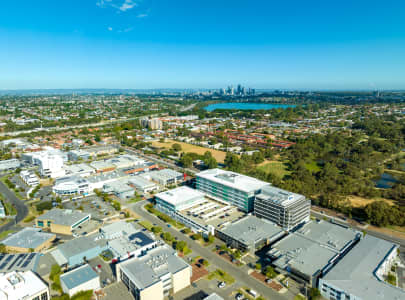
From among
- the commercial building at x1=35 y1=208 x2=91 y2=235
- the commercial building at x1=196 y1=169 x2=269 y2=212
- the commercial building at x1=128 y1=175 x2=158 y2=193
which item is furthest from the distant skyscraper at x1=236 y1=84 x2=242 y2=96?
the commercial building at x1=35 y1=208 x2=91 y2=235

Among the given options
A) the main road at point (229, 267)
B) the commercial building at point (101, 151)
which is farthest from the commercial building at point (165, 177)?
the commercial building at point (101, 151)

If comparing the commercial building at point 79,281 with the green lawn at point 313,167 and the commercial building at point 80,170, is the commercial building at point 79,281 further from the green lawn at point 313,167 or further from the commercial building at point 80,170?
the green lawn at point 313,167

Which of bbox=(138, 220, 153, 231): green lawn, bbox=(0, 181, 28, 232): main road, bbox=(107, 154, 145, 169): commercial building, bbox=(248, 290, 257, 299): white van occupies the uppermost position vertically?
bbox=(107, 154, 145, 169): commercial building

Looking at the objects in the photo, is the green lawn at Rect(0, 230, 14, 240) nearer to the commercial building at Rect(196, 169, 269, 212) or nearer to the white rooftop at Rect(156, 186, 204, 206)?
the white rooftop at Rect(156, 186, 204, 206)

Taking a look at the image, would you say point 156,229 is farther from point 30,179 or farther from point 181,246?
point 30,179

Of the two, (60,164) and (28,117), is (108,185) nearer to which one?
(60,164)

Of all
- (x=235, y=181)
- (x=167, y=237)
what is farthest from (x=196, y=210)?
(x=235, y=181)
